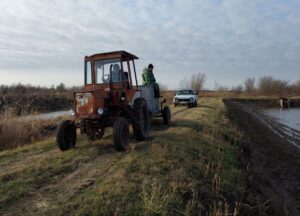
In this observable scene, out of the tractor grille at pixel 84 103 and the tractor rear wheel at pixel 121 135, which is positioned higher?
the tractor grille at pixel 84 103

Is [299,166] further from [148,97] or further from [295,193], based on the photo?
[148,97]

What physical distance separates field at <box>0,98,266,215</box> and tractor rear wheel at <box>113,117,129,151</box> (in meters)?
0.20

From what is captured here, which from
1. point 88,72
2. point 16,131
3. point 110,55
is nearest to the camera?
point 110,55

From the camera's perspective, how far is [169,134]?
10.7 meters

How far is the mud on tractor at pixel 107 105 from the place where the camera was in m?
8.38

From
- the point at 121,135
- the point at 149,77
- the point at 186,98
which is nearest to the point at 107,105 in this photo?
the point at 121,135

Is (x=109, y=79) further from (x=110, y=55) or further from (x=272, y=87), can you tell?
(x=272, y=87)

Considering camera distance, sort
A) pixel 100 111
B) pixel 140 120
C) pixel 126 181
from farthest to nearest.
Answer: pixel 140 120
pixel 100 111
pixel 126 181

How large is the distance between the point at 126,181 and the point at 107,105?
334 cm

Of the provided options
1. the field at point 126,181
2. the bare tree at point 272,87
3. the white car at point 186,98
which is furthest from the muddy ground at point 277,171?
the bare tree at point 272,87

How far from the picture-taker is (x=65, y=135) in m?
8.69

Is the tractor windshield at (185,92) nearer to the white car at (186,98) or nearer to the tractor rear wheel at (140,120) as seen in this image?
the white car at (186,98)

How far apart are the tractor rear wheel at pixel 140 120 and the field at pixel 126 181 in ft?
0.98

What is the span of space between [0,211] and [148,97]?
25.4 feet
